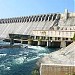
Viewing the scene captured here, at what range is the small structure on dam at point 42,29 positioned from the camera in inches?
3354

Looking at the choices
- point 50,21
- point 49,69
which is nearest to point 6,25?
point 50,21

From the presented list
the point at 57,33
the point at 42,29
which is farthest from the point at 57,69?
the point at 42,29

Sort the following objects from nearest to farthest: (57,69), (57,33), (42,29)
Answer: (57,69) < (57,33) < (42,29)

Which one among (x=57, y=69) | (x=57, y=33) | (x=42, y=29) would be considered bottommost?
(x=57, y=33)

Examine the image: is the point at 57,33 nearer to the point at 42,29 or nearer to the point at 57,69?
the point at 42,29

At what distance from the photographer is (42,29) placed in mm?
108062

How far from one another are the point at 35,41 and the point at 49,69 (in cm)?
7870

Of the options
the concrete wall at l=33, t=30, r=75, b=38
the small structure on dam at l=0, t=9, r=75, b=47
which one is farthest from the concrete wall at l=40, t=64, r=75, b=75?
the concrete wall at l=33, t=30, r=75, b=38

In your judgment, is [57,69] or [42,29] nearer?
[57,69]

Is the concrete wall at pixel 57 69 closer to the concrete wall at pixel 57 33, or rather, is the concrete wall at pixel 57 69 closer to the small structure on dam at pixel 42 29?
the small structure on dam at pixel 42 29

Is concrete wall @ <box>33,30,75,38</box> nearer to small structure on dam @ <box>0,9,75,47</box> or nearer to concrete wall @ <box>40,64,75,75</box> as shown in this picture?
small structure on dam @ <box>0,9,75,47</box>

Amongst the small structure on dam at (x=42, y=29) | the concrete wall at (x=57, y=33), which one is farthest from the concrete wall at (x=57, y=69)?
the concrete wall at (x=57, y=33)

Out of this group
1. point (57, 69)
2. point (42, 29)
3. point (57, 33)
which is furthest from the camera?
point (42, 29)

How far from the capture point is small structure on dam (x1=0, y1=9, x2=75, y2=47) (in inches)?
3354
